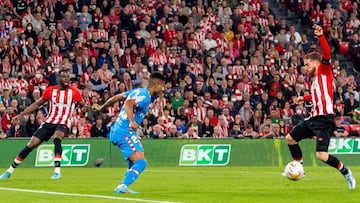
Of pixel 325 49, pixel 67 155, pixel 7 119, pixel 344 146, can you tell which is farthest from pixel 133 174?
pixel 344 146

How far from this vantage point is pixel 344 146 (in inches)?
1277

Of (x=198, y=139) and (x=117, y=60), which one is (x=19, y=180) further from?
(x=117, y=60)

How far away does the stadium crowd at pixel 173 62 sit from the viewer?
31656 millimetres

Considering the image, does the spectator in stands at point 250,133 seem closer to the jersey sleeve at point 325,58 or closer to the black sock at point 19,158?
the black sock at point 19,158

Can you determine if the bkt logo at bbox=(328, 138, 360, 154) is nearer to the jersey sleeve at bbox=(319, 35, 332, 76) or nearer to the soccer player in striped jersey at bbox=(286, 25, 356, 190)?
the soccer player in striped jersey at bbox=(286, 25, 356, 190)

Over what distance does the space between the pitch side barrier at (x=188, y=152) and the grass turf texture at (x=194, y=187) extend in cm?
340

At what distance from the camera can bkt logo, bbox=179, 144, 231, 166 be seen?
1225 inches

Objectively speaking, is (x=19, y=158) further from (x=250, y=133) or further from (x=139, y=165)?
(x=250, y=133)

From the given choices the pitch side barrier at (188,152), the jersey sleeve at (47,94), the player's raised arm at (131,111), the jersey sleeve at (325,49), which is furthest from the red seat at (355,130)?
the player's raised arm at (131,111)

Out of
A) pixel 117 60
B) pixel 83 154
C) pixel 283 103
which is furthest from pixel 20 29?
pixel 283 103

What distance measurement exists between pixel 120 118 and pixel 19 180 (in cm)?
553

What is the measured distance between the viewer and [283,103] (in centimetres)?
3456

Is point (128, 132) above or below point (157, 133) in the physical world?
above

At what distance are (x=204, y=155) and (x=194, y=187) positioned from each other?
1159 centimetres
